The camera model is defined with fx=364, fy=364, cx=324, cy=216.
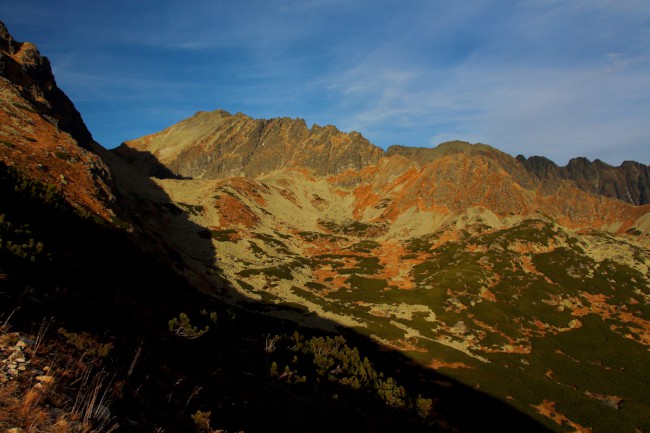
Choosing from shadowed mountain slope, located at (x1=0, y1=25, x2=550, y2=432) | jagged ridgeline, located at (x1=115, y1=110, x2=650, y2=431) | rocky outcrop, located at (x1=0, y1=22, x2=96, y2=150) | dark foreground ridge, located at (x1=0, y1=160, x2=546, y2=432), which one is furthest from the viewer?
rocky outcrop, located at (x1=0, y1=22, x2=96, y2=150)

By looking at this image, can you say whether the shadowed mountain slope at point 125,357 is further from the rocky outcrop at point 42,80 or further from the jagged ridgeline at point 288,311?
the rocky outcrop at point 42,80

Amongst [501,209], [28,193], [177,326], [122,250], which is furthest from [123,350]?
[501,209]

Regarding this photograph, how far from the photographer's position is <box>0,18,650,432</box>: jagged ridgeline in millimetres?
16625

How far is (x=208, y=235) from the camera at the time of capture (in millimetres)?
132500

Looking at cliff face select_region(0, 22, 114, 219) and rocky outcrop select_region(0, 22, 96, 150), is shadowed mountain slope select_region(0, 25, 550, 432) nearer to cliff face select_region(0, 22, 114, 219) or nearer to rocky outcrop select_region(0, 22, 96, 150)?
cliff face select_region(0, 22, 114, 219)

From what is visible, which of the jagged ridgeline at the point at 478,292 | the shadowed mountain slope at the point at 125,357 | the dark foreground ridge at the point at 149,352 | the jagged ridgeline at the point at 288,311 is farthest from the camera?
the jagged ridgeline at the point at 478,292

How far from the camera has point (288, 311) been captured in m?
78.2

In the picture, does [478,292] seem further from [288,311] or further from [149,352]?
[149,352]

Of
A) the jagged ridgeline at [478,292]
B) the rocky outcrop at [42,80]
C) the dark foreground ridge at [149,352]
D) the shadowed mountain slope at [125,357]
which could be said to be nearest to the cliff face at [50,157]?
the shadowed mountain slope at [125,357]

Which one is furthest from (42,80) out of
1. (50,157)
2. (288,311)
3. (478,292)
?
(478,292)

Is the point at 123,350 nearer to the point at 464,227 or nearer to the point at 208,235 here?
Answer: the point at 208,235

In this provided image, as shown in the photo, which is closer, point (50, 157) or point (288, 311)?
point (50, 157)

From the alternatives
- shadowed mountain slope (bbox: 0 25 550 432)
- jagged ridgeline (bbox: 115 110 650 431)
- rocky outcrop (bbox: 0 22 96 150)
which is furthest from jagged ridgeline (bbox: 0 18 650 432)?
rocky outcrop (bbox: 0 22 96 150)

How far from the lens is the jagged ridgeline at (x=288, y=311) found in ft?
54.5
